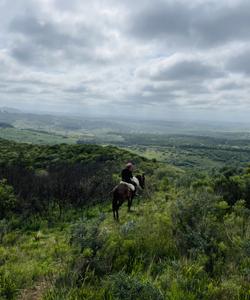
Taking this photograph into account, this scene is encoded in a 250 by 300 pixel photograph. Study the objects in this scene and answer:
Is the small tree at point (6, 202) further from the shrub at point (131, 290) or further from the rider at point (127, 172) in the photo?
the shrub at point (131, 290)

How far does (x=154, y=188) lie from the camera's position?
18734 millimetres

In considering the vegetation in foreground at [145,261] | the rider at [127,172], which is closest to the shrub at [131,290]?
the vegetation in foreground at [145,261]

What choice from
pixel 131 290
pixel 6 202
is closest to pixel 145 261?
pixel 131 290

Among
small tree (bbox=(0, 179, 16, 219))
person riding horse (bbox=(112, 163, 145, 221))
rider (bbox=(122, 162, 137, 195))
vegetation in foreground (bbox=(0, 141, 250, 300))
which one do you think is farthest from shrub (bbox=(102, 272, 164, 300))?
small tree (bbox=(0, 179, 16, 219))

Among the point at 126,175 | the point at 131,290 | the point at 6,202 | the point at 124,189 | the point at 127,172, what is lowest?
the point at 6,202

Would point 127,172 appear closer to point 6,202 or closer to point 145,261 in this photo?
point 6,202

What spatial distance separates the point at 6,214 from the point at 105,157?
17.0 metres

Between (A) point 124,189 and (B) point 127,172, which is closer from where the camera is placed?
(A) point 124,189

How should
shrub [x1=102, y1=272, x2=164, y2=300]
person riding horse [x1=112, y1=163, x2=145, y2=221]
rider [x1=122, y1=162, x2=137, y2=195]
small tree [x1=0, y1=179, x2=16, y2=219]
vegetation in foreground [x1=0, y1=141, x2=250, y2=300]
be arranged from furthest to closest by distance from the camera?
small tree [x1=0, y1=179, x2=16, y2=219] → rider [x1=122, y1=162, x2=137, y2=195] → person riding horse [x1=112, y1=163, x2=145, y2=221] → vegetation in foreground [x1=0, y1=141, x2=250, y2=300] → shrub [x1=102, y1=272, x2=164, y2=300]

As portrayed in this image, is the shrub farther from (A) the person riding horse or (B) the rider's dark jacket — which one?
(B) the rider's dark jacket

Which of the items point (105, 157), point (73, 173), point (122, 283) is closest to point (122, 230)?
point (122, 283)

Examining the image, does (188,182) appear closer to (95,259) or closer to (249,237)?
(249,237)

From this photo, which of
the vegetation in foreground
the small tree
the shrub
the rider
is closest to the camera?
the shrub

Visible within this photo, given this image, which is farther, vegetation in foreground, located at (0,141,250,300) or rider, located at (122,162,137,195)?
rider, located at (122,162,137,195)
